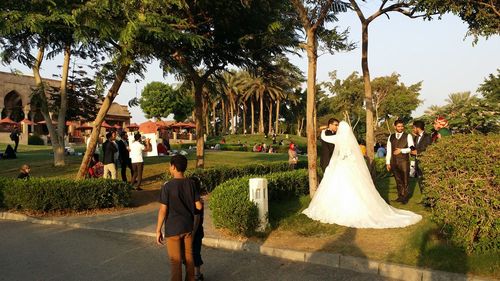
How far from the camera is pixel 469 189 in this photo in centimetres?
573

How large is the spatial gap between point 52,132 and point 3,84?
113 ft

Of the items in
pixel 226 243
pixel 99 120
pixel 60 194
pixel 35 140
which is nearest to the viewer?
pixel 226 243

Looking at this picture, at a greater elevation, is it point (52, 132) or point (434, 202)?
point (52, 132)

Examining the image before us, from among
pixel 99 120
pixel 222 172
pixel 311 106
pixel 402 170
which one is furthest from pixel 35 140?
pixel 402 170

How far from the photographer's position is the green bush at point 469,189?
5.58 metres

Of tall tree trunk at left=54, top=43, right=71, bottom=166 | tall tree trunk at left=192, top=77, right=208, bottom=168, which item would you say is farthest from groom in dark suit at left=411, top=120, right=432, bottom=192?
tall tree trunk at left=54, top=43, right=71, bottom=166

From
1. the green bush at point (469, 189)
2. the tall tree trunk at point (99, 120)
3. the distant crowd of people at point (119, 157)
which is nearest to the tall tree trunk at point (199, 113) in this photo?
the distant crowd of people at point (119, 157)

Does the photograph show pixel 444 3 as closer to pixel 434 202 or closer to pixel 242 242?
pixel 434 202

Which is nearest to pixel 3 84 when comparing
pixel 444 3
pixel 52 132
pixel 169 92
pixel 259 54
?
pixel 169 92

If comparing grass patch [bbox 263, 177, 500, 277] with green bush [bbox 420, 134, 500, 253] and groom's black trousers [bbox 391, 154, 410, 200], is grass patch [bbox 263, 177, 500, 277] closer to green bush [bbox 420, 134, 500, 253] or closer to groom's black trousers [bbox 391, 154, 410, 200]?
green bush [bbox 420, 134, 500, 253]

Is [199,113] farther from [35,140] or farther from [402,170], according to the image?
[35,140]

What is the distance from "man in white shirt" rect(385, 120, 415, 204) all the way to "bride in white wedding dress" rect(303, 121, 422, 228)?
165 cm

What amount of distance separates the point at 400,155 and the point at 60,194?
7.73m

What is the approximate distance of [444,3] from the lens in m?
11.2
